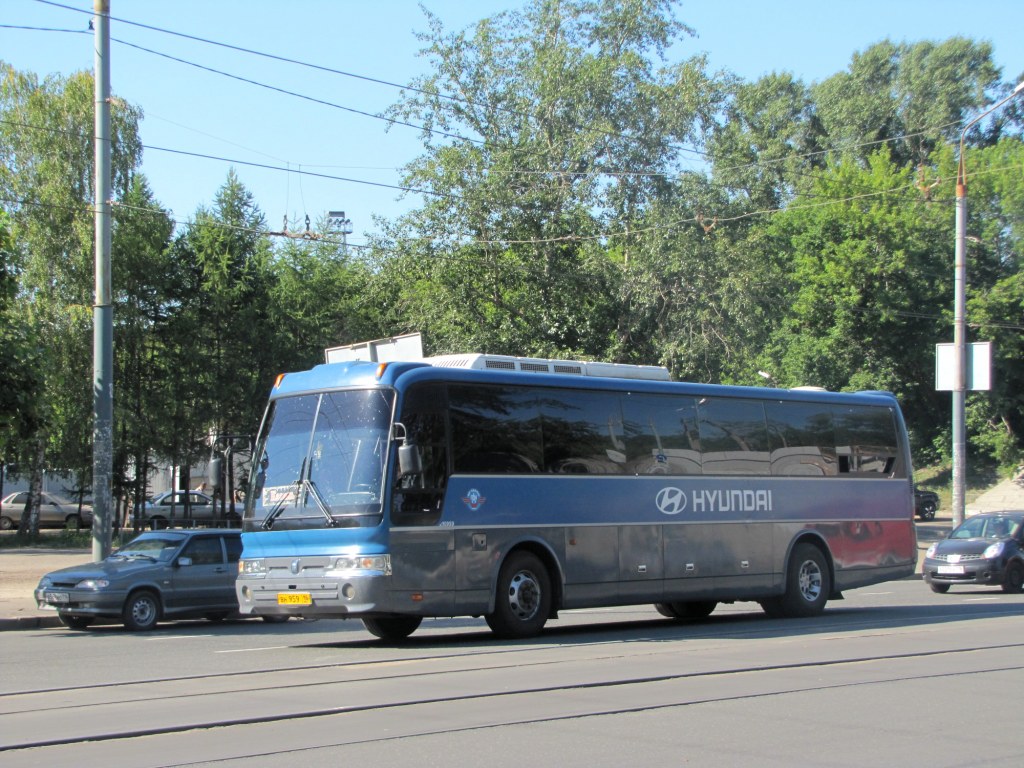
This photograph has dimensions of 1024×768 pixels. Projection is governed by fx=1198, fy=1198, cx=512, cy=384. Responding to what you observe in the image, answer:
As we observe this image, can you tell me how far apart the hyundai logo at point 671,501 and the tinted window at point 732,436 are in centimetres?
69

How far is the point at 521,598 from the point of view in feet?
49.1

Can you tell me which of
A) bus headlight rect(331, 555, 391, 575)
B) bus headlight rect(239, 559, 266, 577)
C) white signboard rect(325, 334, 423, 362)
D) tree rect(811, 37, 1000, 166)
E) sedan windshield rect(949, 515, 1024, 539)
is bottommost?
sedan windshield rect(949, 515, 1024, 539)

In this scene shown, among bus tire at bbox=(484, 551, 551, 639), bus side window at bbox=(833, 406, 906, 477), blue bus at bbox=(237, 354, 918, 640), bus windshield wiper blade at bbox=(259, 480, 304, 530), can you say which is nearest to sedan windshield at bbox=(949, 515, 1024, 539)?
bus side window at bbox=(833, 406, 906, 477)

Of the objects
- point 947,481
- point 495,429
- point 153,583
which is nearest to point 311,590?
point 495,429

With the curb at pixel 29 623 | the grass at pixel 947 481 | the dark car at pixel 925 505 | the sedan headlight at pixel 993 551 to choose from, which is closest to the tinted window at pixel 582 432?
the curb at pixel 29 623

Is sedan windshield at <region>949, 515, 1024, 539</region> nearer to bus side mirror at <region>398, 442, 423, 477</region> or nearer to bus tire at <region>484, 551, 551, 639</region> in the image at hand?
bus tire at <region>484, 551, 551, 639</region>

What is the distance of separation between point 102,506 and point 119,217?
917 inches

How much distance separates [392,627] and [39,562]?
798 inches

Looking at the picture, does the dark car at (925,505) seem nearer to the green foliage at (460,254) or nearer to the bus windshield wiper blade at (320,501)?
the green foliage at (460,254)

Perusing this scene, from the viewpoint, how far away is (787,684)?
10.7 meters

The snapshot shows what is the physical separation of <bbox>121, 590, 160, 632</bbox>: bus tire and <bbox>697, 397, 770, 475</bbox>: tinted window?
28.2 ft

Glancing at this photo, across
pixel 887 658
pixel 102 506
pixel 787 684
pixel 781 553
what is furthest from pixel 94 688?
pixel 781 553

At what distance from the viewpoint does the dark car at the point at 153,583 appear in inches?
701

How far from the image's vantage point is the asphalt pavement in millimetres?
19031
